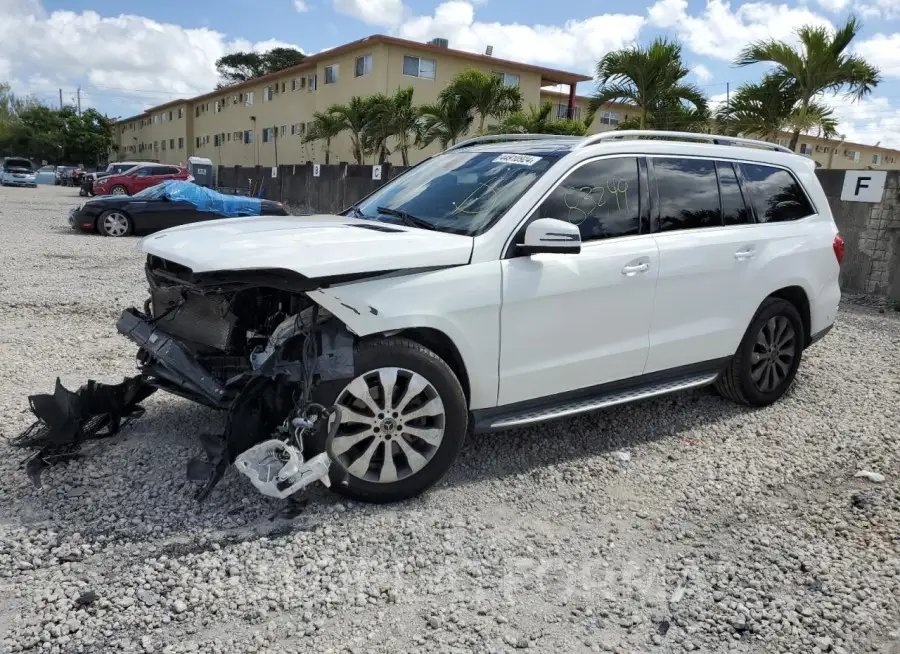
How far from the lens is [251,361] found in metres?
3.80

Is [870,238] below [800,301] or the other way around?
the other way around

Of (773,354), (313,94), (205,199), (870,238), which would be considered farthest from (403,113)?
(773,354)

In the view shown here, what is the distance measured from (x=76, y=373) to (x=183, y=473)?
2281mm

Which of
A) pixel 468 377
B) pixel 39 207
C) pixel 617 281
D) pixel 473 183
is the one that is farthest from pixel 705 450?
pixel 39 207

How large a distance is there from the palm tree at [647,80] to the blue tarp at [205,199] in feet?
26.9

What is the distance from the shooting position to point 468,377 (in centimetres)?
371

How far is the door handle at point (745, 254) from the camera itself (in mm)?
4732

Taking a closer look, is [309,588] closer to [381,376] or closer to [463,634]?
[463,634]

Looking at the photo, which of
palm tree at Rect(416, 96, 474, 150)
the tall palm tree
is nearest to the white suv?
palm tree at Rect(416, 96, 474, 150)

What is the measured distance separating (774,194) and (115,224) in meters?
14.0

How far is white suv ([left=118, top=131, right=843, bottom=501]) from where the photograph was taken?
3377mm

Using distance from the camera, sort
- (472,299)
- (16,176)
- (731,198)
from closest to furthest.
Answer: (472,299) → (731,198) → (16,176)

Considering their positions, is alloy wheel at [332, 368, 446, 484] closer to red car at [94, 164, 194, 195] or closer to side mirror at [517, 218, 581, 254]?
side mirror at [517, 218, 581, 254]

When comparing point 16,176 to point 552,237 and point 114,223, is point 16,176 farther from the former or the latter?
point 552,237
